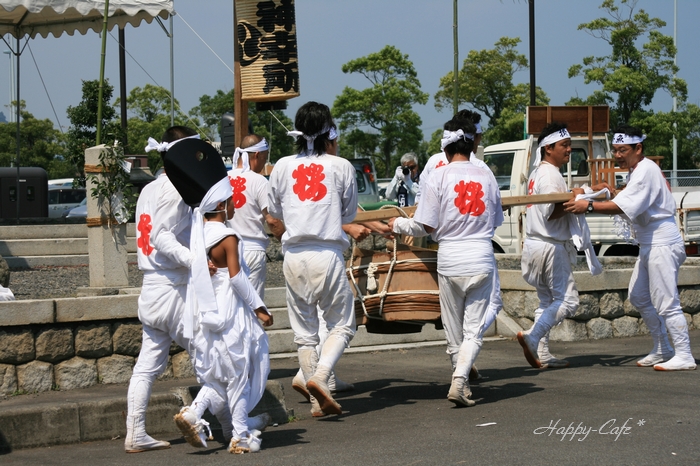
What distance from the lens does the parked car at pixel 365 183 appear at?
21069mm

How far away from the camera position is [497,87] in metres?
40.3

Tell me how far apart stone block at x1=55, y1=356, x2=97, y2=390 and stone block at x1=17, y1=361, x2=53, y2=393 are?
0.08m

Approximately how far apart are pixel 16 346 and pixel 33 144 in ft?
159

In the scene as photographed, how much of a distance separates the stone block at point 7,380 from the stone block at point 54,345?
0.72 ft

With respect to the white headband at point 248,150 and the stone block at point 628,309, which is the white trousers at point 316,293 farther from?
the stone block at point 628,309

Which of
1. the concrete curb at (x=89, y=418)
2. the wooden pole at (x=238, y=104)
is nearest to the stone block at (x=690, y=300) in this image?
the wooden pole at (x=238, y=104)

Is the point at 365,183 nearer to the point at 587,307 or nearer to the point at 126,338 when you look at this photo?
the point at 587,307

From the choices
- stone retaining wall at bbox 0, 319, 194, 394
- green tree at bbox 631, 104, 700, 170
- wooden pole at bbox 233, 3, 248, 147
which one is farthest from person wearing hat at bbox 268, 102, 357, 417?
green tree at bbox 631, 104, 700, 170

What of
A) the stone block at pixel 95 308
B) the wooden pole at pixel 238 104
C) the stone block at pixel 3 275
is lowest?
the stone block at pixel 95 308

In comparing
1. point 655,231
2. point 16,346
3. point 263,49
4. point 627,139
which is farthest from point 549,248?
point 263,49

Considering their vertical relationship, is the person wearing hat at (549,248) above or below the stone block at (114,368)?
above

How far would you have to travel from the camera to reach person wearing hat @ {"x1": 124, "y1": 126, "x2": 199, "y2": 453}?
16.2ft

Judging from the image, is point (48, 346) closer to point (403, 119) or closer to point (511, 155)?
point (511, 155)

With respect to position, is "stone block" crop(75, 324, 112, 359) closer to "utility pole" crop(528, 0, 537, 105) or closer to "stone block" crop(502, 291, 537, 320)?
"stone block" crop(502, 291, 537, 320)
